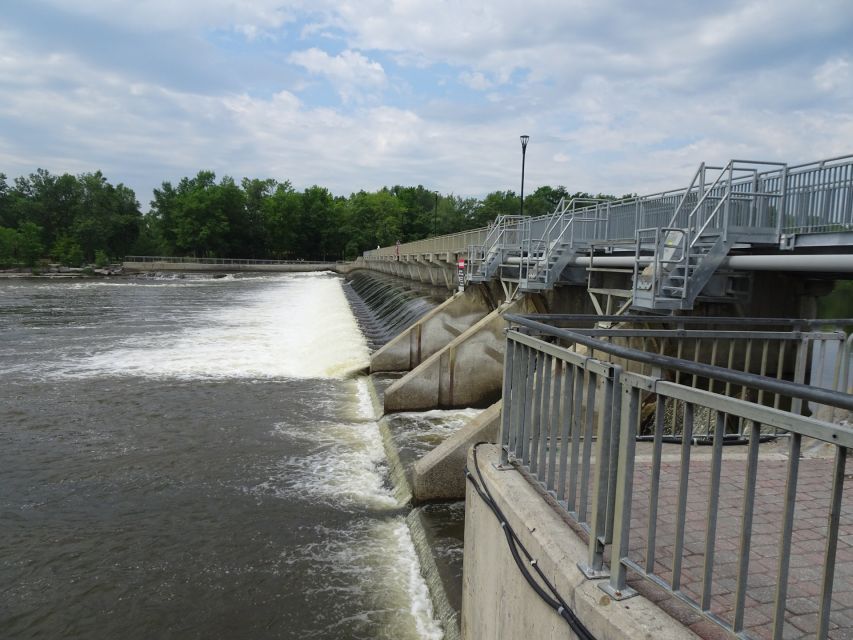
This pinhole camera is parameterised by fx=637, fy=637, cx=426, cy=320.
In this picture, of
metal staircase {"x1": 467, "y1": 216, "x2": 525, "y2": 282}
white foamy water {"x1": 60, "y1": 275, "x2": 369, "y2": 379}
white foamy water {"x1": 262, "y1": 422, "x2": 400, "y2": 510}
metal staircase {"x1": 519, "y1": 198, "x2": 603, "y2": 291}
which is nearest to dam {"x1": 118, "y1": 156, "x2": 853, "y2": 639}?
white foamy water {"x1": 262, "y1": 422, "x2": 400, "y2": 510}

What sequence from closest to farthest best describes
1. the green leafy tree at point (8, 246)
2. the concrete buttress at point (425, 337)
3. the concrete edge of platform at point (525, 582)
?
1. the concrete edge of platform at point (525, 582)
2. the concrete buttress at point (425, 337)
3. the green leafy tree at point (8, 246)

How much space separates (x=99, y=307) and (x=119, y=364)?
2224 cm

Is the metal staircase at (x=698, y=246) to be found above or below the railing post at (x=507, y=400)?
above

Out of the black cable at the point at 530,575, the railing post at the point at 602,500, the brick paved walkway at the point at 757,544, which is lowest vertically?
the black cable at the point at 530,575

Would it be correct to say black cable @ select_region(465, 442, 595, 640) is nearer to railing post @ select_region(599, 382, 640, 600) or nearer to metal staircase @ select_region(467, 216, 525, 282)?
railing post @ select_region(599, 382, 640, 600)

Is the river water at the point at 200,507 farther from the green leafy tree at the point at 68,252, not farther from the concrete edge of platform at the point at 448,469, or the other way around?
the green leafy tree at the point at 68,252

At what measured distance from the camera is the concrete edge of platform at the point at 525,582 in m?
2.46

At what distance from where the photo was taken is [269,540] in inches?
308

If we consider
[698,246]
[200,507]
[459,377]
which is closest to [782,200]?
[698,246]

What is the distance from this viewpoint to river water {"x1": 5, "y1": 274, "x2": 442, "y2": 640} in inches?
253

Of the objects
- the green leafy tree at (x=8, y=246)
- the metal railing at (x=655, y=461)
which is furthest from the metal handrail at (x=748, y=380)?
the green leafy tree at (x=8, y=246)

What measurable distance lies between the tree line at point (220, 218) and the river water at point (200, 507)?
98.2 meters

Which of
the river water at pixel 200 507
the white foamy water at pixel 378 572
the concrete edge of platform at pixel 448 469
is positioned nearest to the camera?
the white foamy water at pixel 378 572

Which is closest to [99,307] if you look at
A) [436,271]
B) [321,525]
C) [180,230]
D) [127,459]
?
[436,271]
